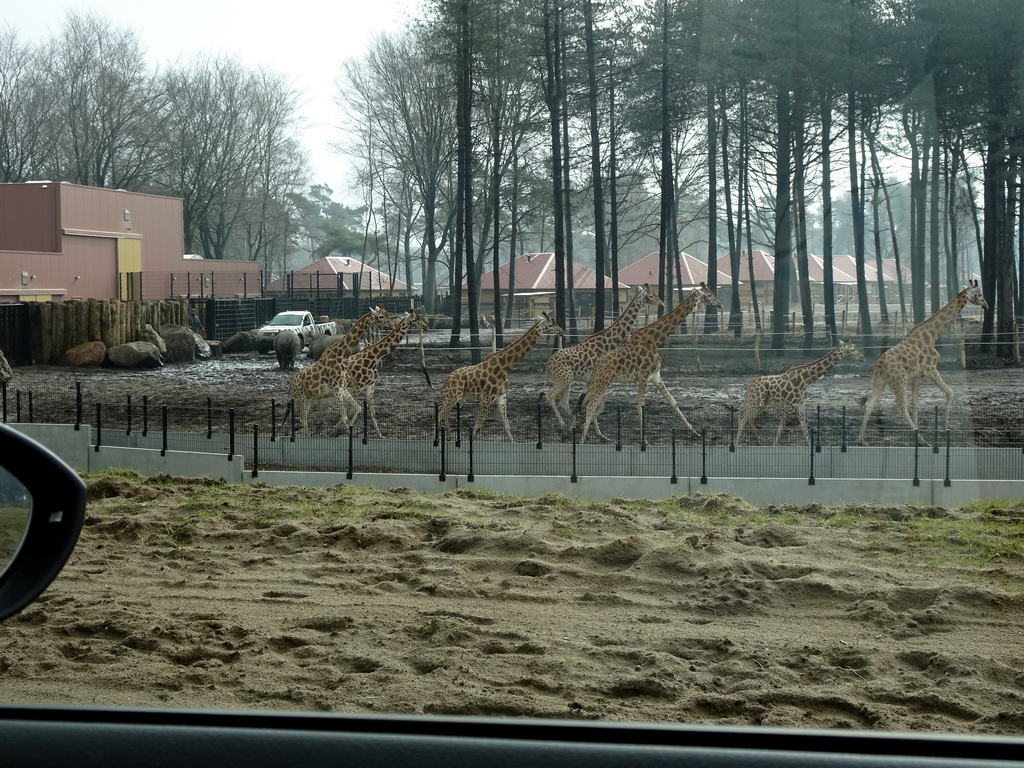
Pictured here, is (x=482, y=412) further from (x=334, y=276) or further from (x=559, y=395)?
(x=334, y=276)

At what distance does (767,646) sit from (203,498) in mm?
3719

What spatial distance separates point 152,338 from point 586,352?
3121 millimetres

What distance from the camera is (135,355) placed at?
302 inches

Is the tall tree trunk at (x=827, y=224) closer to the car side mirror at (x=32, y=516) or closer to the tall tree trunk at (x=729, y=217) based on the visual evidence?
the tall tree trunk at (x=729, y=217)

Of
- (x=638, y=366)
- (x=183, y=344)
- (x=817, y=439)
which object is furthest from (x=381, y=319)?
(x=817, y=439)

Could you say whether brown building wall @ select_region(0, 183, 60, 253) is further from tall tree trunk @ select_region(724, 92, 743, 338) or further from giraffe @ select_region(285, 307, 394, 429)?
tall tree trunk @ select_region(724, 92, 743, 338)

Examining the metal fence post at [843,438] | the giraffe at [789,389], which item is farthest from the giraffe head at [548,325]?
the metal fence post at [843,438]

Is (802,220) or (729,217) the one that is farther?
(729,217)

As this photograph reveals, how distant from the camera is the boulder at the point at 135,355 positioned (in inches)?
297

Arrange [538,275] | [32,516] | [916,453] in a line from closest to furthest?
1. [32,516]
2. [916,453]
3. [538,275]

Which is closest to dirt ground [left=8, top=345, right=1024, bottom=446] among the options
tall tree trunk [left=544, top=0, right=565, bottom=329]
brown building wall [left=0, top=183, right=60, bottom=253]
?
tall tree trunk [left=544, top=0, right=565, bottom=329]

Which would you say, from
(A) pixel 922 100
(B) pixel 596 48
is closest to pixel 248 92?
(B) pixel 596 48

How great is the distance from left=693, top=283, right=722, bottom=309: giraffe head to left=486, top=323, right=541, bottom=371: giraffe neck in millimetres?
1142

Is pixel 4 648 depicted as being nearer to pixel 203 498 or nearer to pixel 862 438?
pixel 203 498
